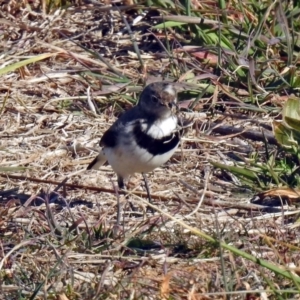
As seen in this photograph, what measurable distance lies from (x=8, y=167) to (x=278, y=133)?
1.52 m

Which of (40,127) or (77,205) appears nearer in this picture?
(77,205)

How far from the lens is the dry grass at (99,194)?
13.4 feet

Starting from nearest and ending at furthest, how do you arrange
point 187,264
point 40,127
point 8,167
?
point 187,264 < point 8,167 < point 40,127

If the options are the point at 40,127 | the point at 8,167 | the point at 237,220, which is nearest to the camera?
the point at 237,220

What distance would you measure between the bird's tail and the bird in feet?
0.21

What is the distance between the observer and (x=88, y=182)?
549 cm

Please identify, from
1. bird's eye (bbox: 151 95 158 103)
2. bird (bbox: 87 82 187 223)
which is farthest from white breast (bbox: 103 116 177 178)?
bird's eye (bbox: 151 95 158 103)

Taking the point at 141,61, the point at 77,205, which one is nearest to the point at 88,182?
the point at 77,205

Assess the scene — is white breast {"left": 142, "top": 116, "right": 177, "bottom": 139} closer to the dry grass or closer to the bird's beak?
the bird's beak

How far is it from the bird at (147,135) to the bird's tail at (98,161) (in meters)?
0.06

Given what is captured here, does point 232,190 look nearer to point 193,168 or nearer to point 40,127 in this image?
point 193,168

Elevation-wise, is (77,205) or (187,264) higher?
(187,264)

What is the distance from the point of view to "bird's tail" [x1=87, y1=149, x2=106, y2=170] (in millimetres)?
5442

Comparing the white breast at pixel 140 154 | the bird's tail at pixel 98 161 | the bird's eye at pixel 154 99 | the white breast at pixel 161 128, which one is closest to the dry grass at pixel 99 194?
the bird's tail at pixel 98 161
